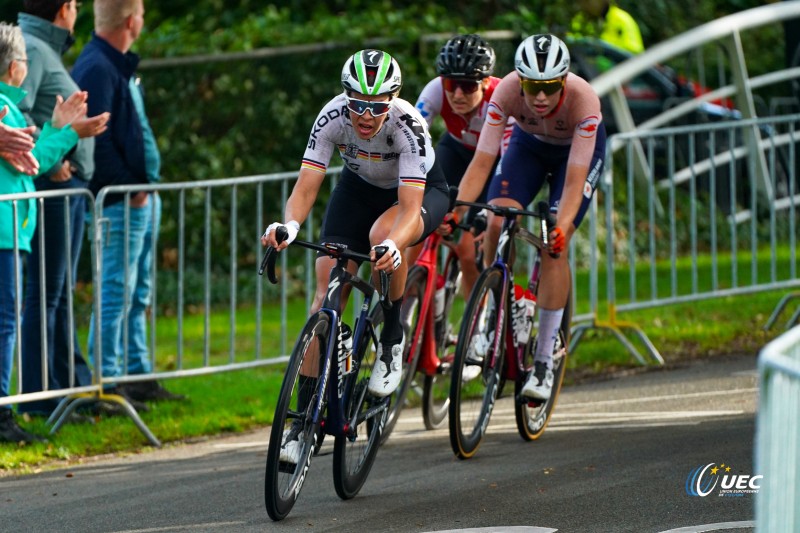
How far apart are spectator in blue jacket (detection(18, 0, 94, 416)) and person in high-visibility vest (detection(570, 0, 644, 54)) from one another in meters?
7.26

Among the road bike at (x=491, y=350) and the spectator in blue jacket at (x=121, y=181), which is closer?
the road bike at (x=491, y=350)

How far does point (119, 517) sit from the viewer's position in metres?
6.39

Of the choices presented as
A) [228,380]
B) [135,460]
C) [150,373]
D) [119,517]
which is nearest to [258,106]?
[228,380]

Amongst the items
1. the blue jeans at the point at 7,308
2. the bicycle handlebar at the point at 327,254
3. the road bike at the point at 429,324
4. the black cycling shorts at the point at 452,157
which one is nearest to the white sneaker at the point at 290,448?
the bicycle handlebar at the point at 327,254

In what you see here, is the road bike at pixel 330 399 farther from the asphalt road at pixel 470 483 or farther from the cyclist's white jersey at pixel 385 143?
the cyclist's white jersey at pixel 385 143

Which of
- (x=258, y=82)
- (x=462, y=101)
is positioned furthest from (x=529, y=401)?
(x=258, y=82)

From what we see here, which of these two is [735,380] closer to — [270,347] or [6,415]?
[270,347]

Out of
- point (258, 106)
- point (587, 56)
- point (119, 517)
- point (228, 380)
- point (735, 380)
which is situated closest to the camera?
point (119, 517)

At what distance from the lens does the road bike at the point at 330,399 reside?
5992 millimetres

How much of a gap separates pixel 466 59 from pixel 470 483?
96.5 inches

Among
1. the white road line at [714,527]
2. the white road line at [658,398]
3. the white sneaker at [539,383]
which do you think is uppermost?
the white road line at [714,527]

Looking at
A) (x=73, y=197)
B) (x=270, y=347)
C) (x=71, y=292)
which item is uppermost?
(x=73, y=197)

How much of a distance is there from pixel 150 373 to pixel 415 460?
6.70 ft

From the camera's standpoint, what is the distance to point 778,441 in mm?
3627
